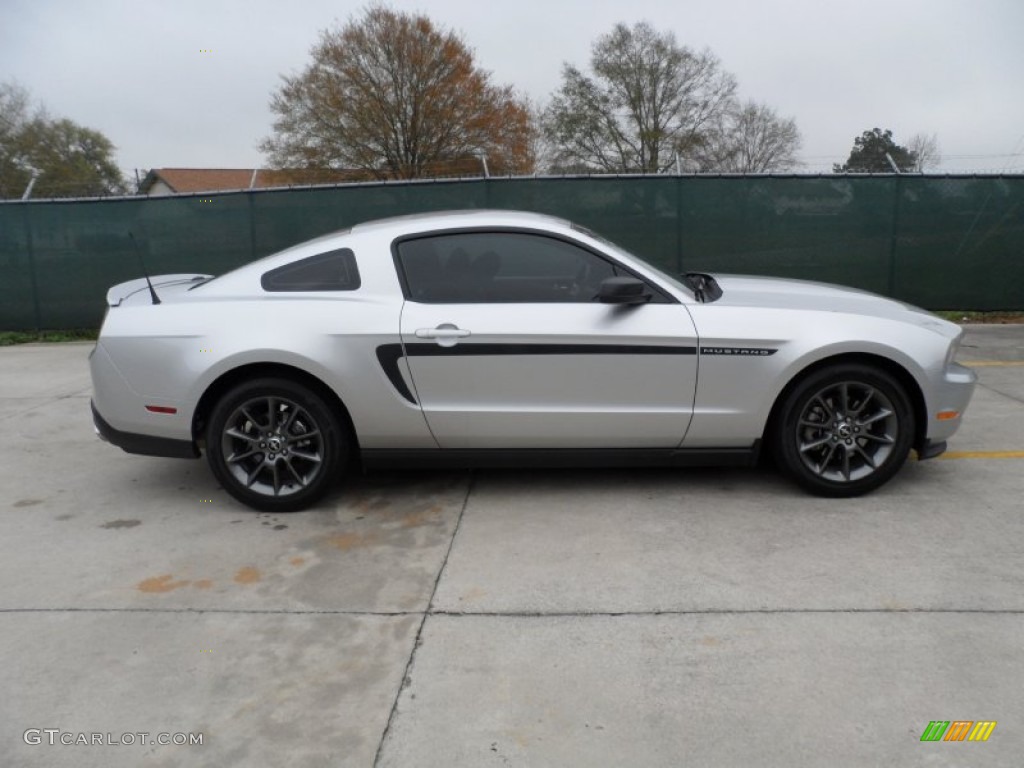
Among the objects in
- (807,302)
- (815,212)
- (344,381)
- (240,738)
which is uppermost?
(815,212)

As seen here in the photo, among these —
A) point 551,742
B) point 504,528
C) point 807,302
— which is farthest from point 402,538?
point 807,302

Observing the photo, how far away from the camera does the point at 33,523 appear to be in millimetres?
4391

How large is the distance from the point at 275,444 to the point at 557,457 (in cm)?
150

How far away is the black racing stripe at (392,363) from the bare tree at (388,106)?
1164 inches

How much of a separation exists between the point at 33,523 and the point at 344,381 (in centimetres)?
191

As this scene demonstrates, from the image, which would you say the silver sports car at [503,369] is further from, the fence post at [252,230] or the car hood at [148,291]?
the fence post at [252,230]

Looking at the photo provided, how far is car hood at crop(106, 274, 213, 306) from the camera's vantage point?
451 cm

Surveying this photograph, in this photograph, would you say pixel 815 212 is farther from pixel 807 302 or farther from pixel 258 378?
pixel 258 378

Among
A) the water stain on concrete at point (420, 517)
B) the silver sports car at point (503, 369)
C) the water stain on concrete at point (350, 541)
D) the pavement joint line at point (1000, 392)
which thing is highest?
the silver sports car at point (503, 369)

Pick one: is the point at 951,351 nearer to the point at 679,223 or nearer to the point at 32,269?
the point at 679,223

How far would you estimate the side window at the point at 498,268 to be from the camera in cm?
426

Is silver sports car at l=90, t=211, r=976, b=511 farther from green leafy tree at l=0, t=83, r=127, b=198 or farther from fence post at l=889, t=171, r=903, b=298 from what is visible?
green leafy tree at l=0, t=83, r=127, b=198

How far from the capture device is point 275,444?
4.29m

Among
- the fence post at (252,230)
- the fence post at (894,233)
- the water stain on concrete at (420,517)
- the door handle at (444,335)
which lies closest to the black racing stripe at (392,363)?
the door handle at (444,335)
